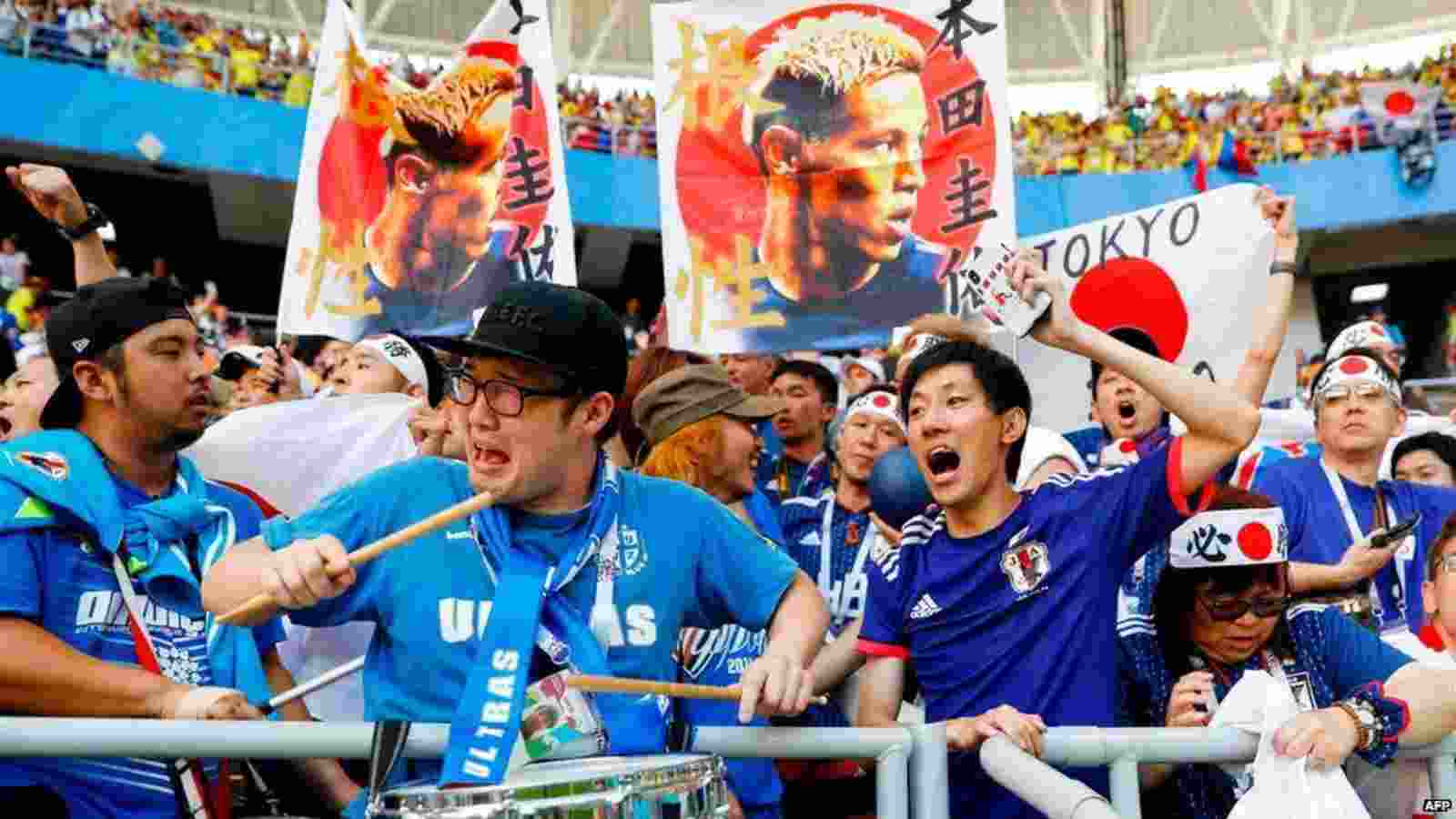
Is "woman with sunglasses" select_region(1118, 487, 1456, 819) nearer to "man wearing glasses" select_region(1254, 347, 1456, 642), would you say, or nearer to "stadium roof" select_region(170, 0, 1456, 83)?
"man wearing glasses" select_region(1254, 347, 1456, 642)

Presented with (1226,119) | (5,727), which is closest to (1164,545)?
(5,727)

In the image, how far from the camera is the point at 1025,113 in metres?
28.2

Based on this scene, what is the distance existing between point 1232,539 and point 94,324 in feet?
7.49

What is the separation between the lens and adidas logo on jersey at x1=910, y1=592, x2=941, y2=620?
9.99ft

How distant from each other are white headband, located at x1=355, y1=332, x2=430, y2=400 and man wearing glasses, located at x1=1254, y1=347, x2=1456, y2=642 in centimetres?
277

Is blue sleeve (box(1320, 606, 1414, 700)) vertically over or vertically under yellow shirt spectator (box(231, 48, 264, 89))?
under

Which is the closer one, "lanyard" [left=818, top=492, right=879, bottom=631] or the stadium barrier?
the stadium barrier

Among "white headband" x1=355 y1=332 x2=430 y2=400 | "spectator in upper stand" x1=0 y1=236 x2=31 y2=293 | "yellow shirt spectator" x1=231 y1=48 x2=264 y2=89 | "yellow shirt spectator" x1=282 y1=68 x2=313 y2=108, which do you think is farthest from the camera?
"yellow shirt spectator" x1=282 y1=68 x2=313 y2=108

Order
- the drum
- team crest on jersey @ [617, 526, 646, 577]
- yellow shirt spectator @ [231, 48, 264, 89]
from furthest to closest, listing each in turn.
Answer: yellow shirt spectator @ [231, 48, 264, 89]
team crest on jersey @ [617, 526, 646, 577]
the drum

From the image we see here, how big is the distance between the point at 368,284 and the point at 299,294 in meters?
0.27

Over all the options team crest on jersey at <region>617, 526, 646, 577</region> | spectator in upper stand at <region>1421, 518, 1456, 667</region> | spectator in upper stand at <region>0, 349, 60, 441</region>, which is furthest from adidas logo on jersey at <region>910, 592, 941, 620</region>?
spectator in upper stand at <region>0, 349, 60, 441</region>

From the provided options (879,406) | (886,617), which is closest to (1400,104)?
(879,406)

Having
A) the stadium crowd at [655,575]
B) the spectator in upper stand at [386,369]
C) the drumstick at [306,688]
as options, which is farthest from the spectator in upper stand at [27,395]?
the drumstick at [306,688]

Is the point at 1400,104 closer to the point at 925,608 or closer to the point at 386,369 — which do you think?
the point at 386,369
